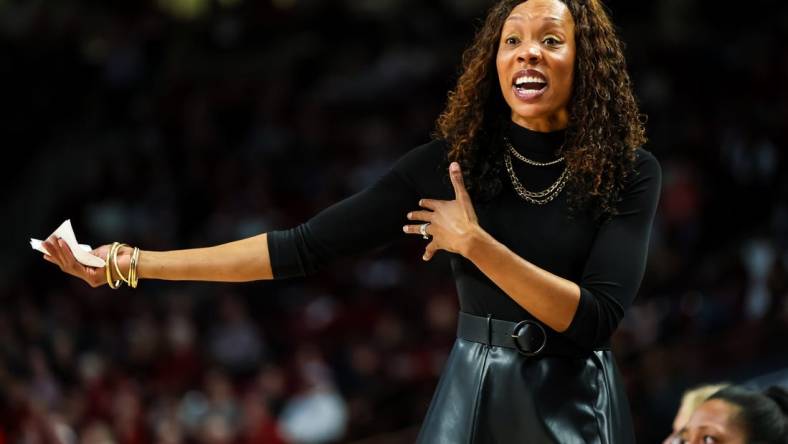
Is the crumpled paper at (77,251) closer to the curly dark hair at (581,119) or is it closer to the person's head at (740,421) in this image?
the curly dark hair at (581,119)

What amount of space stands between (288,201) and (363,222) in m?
6.49

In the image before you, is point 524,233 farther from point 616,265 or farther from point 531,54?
point 531,54

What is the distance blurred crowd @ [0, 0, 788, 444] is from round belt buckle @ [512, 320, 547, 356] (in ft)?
12.7

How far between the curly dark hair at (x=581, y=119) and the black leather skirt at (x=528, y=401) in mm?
283

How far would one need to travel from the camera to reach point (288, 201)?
8672mm

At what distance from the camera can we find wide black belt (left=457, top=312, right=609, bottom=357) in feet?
6.77

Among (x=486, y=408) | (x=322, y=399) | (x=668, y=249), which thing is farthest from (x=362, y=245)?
(x=668, y=249)

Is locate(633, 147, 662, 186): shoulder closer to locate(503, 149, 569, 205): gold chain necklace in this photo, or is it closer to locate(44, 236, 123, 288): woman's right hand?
locate(503, 149, 569, 205): gold chain necklace

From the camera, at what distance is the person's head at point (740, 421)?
262 cm

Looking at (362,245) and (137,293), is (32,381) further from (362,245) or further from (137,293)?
(362,245)

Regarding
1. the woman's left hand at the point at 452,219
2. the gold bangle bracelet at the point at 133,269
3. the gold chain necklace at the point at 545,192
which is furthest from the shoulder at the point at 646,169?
the gold bangle bracelet at the point at 133,269

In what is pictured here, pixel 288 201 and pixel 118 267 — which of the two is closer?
pixel 118 267

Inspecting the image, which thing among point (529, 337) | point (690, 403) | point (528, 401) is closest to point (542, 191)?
point (529, 337)

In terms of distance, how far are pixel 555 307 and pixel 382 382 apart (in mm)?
4980
